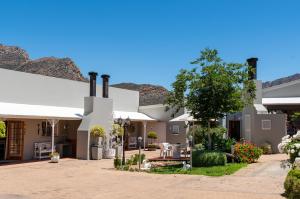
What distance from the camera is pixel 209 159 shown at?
56.7ft

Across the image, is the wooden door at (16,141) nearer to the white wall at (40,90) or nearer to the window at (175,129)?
the white wall at (40,90)

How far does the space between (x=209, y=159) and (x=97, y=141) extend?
7.42 m

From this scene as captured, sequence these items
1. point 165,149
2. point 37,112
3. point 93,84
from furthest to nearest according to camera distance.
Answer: point 93,84 → point 165,149 → point 37,112

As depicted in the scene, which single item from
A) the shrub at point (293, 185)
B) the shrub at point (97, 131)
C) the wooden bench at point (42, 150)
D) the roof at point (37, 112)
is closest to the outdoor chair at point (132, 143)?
the roof at point (37, 112)

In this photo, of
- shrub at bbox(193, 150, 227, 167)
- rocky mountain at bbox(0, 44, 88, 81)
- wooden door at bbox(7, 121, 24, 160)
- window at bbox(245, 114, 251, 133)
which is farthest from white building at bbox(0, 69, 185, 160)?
rocky mountain at bbox(0, 44, 88, 81)

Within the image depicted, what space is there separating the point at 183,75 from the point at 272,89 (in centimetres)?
1499

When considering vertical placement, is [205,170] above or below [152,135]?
below

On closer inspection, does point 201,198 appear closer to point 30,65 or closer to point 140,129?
point 140,129

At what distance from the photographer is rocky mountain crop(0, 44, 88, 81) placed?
65.6 m

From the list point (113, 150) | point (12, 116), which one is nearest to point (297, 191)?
point (12, 116)

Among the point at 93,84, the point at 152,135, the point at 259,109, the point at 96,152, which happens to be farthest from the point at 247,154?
the point at 152,135

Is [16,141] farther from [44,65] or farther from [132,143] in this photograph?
[44,65]

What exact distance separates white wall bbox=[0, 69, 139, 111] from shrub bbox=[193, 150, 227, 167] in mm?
10036

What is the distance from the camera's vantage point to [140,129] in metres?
31.4
